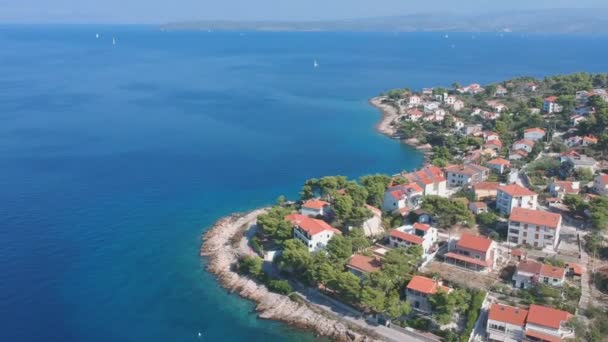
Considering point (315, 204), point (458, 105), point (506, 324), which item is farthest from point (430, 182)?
point (458, 105)

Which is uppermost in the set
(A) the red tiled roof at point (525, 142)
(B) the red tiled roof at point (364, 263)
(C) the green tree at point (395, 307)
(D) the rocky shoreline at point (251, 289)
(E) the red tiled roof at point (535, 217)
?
(A) the red tiled roof at point (525, 142)

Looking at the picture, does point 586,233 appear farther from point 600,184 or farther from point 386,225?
point 386,225

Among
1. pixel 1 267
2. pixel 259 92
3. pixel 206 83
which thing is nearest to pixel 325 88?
pixel 259 92

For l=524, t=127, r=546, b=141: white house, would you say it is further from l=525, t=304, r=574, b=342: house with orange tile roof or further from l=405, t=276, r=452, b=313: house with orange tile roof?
l=525, t=304, r=574, b=342: house with orange tile roof

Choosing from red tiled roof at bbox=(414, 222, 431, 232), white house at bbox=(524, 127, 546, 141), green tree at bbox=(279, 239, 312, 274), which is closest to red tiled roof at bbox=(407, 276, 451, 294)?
red tiled roof at bbox=(414, 222, 431, 232)

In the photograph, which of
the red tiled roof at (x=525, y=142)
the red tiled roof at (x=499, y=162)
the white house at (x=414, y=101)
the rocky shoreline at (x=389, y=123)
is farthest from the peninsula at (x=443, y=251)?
the white house at (x=414, y=101)

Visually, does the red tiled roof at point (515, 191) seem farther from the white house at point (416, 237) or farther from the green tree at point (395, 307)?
the green tree at point (395, 307)
